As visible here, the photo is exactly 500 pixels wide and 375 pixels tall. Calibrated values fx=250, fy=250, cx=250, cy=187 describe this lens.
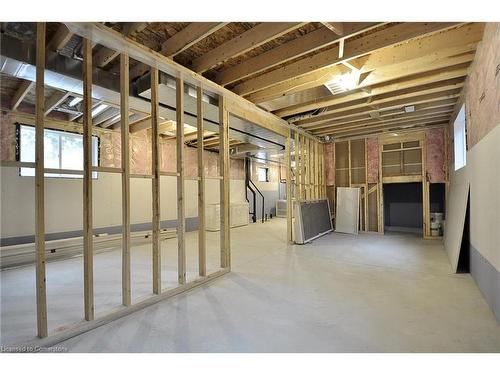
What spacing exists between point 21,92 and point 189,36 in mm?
3150

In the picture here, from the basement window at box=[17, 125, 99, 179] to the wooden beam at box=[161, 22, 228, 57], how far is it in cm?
321

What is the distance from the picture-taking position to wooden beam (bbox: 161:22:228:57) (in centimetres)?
228

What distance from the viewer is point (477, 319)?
6.97 feet

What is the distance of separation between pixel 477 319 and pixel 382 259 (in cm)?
190

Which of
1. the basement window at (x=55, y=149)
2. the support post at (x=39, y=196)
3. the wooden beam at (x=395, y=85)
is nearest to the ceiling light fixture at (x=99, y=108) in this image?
the basement window at (x=55, y=149)

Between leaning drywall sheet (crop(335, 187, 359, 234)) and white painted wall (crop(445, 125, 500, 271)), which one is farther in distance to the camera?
leaning drywall sheet (crop(335, 187, 359, 234))

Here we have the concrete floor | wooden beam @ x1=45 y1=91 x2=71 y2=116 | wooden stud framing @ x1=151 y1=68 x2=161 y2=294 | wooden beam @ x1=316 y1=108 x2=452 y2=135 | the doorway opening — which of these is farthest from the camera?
the doorway opening

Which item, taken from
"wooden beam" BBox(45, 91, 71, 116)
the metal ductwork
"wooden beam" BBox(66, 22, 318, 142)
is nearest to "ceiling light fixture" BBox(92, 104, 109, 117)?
"wooden beam" BBox(45, 91, 71, 116)

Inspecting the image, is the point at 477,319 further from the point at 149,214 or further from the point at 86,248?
the point at 149,214

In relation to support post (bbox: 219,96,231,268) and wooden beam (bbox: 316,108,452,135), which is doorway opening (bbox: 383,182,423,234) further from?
support post (bbox: 219,96,231,268)

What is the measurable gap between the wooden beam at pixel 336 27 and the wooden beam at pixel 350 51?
1.47ft

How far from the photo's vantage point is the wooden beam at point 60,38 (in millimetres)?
2290

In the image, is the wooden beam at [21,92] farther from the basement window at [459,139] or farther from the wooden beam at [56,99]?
the basement window at [459,139]
